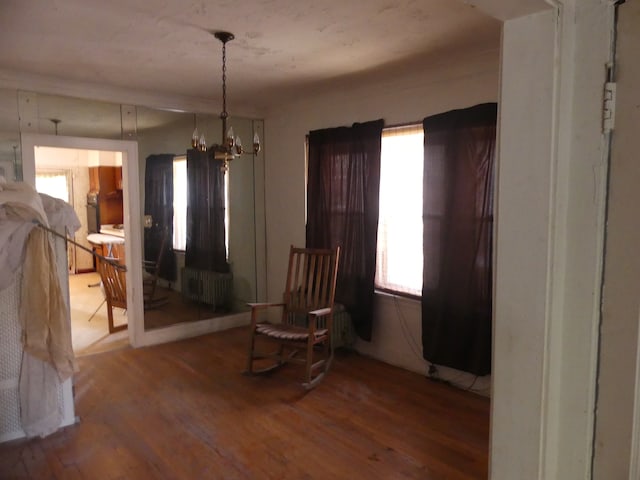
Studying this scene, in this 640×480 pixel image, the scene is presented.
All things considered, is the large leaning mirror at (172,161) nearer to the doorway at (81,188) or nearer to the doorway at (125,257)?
the doorway at (125,257)

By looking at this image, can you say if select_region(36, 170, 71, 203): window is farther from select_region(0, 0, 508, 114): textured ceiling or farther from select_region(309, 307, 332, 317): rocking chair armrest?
select_region(309, 307, 332, 317): rocking chair armrest

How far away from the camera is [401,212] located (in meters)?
3.66

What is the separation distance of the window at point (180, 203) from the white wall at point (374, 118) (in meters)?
0.92

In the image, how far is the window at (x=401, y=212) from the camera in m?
3.55

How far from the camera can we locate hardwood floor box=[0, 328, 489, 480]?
2367 millimetres

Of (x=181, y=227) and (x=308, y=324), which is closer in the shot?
(x=308, y=324)

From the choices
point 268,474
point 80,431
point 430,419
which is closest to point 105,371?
point 80,431

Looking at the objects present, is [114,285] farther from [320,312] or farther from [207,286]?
[320,312]

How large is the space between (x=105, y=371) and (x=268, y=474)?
2.04 meters

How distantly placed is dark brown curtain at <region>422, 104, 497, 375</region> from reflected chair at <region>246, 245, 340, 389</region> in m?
0.77

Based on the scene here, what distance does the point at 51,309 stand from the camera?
2.54 m

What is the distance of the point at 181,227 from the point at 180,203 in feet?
0.81

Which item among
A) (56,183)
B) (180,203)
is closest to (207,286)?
(180,203)

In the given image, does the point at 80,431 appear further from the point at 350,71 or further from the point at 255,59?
the point at 350,71
